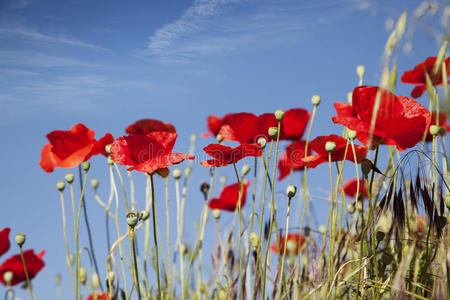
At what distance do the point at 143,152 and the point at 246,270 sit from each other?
1.20 ft

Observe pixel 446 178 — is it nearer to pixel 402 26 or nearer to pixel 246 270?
pixel 402 26

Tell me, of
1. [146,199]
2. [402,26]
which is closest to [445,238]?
[402,26]

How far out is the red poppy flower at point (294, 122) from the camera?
148cm

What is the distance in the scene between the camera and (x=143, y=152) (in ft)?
3.24

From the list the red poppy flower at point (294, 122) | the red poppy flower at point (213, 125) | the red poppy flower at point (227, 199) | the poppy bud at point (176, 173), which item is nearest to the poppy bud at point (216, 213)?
the red poppy flower at point (227, 199)

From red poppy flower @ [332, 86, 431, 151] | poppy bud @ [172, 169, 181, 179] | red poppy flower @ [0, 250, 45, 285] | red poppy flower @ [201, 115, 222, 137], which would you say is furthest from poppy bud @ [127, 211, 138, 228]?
red poppy flower @ [201, 115, 222, 137]

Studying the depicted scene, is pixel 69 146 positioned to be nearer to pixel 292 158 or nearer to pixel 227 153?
pixel 227 153

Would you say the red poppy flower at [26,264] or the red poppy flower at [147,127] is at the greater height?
the red poppy flower at [147,127]

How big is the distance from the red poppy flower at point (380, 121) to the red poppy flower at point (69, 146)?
1.96 feet

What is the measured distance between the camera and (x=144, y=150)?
3.23 feet

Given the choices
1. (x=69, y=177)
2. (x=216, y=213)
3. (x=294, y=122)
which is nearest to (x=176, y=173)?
(x=216, y=213)

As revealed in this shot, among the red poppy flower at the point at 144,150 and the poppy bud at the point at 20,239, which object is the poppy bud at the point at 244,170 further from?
the poppy bud at the point at 20,239

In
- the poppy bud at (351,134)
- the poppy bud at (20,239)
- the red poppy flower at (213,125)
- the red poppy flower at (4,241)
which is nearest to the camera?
the poppy bud at (351,134)

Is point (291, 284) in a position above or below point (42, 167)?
below
